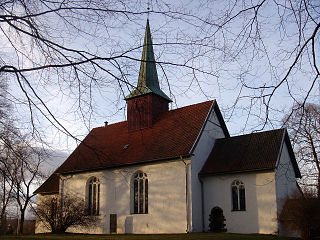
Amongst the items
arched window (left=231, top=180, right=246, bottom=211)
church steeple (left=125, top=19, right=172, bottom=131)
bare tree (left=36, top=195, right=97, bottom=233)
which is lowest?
bare tree (left=36, top=195, right=97, bottom=233)

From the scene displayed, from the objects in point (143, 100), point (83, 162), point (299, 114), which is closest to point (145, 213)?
point (83, 162)

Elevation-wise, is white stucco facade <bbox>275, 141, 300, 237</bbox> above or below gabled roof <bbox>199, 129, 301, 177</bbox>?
below

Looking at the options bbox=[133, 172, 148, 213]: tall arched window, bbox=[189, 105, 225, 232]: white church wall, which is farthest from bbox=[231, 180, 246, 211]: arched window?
bbox=[133, 172, 148, 213]: tall arched window

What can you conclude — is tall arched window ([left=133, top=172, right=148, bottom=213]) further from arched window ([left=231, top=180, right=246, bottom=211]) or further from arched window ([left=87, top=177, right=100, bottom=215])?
arched window ([left=231, top=180, right=246, bottom=211])

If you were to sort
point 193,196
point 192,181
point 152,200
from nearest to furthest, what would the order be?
point 193,196 < point 192,181 < point 152,200

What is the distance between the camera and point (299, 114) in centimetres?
570

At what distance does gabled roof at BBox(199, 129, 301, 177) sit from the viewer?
1934cm

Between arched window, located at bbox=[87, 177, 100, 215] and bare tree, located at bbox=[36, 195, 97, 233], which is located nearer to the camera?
bare tree, located at bbox=[36, 195, 97, 233]

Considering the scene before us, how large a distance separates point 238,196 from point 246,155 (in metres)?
2.55

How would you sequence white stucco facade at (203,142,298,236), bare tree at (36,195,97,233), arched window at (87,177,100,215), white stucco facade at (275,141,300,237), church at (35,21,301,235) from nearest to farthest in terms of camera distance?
1. white stucco facade at (275,141,300,237)
2. white stucco facade at (203,142,298,236)
3. church at (35,21,301,235)
4. bare tree at (36,195,97,233)
5. arched window at (87,177,100,215)

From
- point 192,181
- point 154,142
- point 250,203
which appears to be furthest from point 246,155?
point 154,142

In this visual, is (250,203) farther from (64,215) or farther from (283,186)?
(64,215)

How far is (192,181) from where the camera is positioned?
20156mm

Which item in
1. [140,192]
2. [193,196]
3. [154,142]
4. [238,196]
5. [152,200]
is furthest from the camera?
[154,142]
